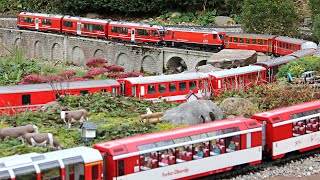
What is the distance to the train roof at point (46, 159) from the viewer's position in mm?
19781

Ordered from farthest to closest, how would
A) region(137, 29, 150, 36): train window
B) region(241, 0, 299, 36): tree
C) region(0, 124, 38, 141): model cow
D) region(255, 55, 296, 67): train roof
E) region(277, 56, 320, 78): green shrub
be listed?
region(137, 29, 150, 36): train window → region(241, 0, 299, 36): tree → region(255, 55, 296, 67): train roof → region(277, 56, 320, 78): green shrub → region(0, 124, 38, 141): model cow

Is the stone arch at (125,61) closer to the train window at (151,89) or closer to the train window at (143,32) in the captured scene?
the train window at (143,32)

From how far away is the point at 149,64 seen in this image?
5984 centimetres

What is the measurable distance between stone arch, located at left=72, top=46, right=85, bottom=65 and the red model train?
41.1m

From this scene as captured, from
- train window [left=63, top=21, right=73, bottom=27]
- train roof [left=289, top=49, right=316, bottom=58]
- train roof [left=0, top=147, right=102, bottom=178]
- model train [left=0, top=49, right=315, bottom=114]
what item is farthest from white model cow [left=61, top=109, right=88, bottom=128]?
train window [left=63, top=21, right=73, bottom=27]

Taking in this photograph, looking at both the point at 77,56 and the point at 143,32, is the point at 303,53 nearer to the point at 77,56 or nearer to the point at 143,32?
the point at 143,32

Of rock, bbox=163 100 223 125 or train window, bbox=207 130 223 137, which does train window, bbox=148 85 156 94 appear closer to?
rock, bbox=163 100 223 125

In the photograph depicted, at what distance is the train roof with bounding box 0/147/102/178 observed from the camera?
64.9ft

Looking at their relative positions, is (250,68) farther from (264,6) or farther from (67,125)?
(67,125)

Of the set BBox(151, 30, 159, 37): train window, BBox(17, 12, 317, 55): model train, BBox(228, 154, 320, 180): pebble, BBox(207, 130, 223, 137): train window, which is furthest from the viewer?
BBox(151, 30, 159, 37): train window

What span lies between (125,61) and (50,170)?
137 ft

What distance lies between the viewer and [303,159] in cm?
2720

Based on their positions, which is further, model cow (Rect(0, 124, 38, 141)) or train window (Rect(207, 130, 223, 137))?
model cow (Rect(0, 124, 38, 141))

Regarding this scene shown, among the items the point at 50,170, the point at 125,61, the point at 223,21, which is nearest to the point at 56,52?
the point at 125,61
